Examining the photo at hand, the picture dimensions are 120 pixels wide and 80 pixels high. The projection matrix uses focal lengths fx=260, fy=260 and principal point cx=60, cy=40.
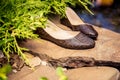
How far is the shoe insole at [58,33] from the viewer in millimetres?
1380

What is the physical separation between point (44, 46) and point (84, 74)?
29 centimetres


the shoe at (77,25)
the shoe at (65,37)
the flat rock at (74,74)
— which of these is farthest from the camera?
the shoe at (77,25)

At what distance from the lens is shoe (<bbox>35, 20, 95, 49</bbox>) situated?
1332mm

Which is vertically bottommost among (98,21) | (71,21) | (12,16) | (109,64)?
(98,21)

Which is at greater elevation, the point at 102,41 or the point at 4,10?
the point at 4,10

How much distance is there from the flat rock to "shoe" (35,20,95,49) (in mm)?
144

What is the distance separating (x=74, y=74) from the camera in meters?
1.20

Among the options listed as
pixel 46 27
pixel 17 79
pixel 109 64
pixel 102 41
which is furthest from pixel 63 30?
pixel 17 79

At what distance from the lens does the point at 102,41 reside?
1456 millimetres

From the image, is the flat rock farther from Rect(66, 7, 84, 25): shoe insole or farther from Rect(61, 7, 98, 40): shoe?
Rect(66, 7, 84, 25): shoe insole

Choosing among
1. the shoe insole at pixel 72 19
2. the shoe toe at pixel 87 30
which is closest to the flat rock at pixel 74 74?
the shoe toe at pixel 87 30

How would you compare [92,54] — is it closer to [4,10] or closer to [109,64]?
[109,64]

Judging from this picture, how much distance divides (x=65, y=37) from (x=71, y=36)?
3cm

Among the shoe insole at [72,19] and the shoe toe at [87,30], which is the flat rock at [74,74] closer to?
the shoe toe at [87,30]
